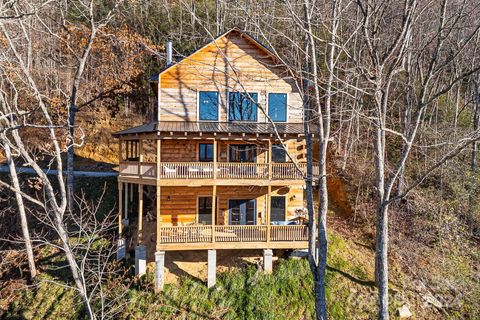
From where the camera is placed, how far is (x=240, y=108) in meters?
16.3

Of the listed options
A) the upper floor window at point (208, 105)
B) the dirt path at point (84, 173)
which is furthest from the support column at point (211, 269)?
the dirt path at point (84, 173)

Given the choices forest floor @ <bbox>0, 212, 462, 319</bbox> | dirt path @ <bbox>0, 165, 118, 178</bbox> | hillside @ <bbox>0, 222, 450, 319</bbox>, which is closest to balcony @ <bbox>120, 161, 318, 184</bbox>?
forest floor @ <bbox>0, 212, 462, 319</bbox>

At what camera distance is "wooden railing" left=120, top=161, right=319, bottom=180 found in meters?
13.8

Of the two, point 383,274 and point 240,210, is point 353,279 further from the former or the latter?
point 240,210

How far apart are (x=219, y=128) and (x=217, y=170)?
1998 millimetres

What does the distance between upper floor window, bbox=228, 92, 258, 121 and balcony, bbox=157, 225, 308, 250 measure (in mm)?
5671

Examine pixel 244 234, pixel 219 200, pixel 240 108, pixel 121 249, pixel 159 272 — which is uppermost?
pixel 240 108

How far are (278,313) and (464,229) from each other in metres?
10.7

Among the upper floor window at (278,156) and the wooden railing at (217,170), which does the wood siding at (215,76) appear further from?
the wooden railing at (217,170)

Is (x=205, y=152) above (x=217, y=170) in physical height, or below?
above

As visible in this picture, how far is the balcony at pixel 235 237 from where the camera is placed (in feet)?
44.0

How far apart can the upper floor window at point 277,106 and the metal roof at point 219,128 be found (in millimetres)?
569

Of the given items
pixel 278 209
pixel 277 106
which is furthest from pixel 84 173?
pixel 277 106

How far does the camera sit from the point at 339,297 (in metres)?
12.7
